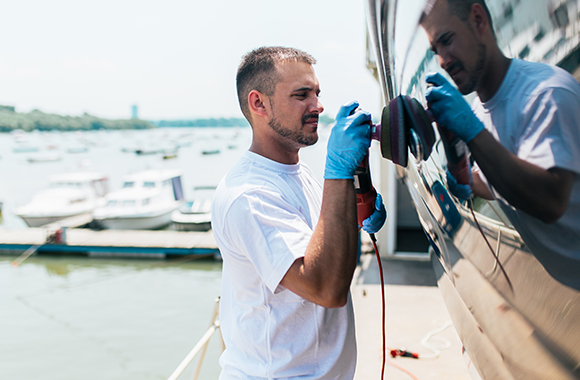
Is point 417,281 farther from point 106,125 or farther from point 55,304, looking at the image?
point 106,125

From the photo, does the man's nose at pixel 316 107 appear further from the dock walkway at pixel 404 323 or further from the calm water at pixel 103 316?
the calm water at pixel 103 316

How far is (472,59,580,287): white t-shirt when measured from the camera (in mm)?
500

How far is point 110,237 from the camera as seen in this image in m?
15.1

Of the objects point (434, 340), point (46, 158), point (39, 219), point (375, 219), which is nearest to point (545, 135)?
point (375, 219)

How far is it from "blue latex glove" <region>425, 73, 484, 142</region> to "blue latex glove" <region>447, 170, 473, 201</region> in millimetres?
91

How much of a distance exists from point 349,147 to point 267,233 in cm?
38

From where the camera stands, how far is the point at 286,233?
50.3 inches

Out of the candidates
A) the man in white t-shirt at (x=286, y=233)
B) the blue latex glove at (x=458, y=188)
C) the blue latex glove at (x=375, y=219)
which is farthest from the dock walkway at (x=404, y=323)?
the blue latex glove at (x=458, y=188)

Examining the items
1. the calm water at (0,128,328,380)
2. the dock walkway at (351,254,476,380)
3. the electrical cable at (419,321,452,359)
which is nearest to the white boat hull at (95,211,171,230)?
the calm water at (0,128,328,380)

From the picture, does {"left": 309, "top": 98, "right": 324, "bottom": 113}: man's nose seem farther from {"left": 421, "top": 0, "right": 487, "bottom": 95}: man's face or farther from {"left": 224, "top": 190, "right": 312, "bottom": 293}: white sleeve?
{"left": 421, "top": 0, "right": 487, "bottom": 95}: man's face

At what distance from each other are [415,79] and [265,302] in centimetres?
88

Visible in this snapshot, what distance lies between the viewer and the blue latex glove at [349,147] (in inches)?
52.1

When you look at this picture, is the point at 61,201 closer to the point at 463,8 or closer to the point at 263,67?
the point at 263,67

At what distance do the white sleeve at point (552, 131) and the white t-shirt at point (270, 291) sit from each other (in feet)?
2.60
